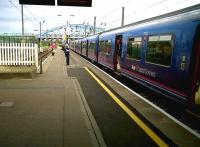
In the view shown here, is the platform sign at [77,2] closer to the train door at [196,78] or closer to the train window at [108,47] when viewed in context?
the train door at [196,78]

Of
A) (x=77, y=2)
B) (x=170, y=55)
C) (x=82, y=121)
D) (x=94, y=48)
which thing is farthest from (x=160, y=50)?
(x=94, y=48)

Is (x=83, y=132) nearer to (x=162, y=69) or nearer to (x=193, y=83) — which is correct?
(x=193, y=83)

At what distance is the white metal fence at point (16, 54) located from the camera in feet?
57.0

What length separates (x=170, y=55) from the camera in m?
9.59

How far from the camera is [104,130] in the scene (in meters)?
6.89

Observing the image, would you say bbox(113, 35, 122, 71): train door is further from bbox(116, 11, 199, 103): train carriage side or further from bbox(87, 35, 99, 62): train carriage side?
bbox(87, 35, 99, 62): train carriage side

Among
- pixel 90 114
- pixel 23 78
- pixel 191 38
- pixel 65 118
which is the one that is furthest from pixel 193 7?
pixel 23 78

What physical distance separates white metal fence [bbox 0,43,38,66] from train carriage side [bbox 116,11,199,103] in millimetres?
6132

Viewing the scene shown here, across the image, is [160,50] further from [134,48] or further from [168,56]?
[134,48]

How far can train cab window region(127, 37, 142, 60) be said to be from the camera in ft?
Answer: 43.4

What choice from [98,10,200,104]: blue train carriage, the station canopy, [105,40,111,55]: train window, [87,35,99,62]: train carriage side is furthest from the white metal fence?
[87,35,99,62]: train carriage side

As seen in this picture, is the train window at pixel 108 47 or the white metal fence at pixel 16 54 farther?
the train window at pixel 108 47

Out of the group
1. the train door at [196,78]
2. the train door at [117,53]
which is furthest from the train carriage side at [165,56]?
the train door at [117,53]

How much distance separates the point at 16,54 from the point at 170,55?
10512 millimetres
